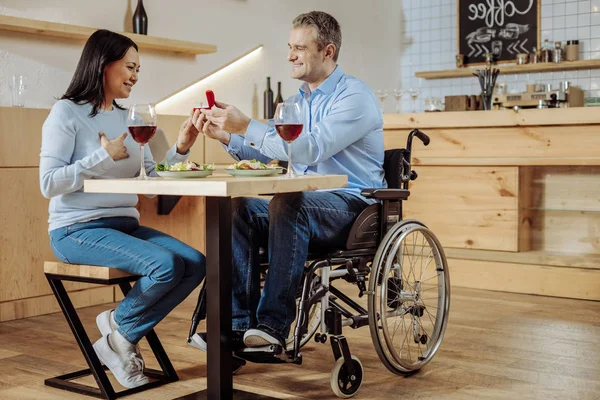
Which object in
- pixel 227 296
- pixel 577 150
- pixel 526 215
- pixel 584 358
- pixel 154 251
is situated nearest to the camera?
pixel 227 296

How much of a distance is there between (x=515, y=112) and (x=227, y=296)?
260cm

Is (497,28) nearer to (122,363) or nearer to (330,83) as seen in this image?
(330,83)

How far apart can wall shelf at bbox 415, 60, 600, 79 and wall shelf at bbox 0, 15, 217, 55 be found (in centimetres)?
255

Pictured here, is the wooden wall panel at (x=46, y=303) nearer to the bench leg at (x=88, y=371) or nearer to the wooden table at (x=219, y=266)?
the bench leg at (x=88, y=371)

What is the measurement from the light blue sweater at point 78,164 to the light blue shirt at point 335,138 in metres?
0.39

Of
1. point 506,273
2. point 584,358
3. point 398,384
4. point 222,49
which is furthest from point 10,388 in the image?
point 222,49

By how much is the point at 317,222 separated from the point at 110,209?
714mm

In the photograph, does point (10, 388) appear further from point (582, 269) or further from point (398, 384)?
point (582, 269)

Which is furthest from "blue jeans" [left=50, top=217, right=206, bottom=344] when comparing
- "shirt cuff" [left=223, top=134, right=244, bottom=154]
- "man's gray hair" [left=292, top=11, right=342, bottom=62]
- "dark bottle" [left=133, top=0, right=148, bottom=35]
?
"dark bottle" [left=133, top=0, right=148, bottom=35]

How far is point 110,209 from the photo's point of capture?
2.58 meters

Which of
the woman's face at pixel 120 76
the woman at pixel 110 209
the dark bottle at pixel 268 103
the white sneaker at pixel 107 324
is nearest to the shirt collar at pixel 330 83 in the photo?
the woman at pixel 110 209

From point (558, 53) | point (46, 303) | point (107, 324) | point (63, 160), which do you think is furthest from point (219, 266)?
point (558, 53)

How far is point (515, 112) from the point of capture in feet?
14.0

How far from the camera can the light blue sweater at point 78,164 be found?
2.43m
